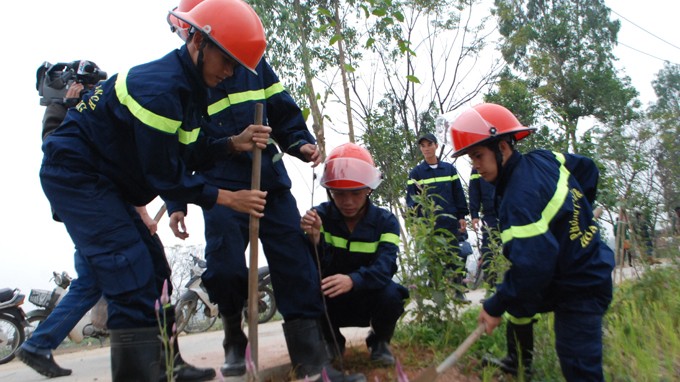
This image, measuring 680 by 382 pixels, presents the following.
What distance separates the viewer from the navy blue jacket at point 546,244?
261 centimetres

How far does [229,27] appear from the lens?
2.47 m

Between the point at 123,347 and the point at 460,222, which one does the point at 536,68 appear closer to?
the point at 460,222

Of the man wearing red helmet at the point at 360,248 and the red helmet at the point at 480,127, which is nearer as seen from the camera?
the red helmet at the point at 480,127

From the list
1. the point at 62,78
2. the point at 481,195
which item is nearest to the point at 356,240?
the point at 62,78

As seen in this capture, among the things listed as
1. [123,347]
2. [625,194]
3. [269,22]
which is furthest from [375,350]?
[269,22]

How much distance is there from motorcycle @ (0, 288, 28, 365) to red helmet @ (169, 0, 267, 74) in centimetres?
518

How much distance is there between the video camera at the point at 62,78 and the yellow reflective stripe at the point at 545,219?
2.94 meters

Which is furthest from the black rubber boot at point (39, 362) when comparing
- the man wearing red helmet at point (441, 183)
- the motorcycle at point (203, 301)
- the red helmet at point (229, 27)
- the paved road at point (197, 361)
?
the man wearing red helmet at point (441, 183)

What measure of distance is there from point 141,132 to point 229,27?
55 centimetres

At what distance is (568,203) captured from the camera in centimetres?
280

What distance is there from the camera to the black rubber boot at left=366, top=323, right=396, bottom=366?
11.3ft

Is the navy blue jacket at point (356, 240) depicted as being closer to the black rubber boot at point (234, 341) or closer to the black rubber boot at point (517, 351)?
the black rubber boot at point (234, 341)

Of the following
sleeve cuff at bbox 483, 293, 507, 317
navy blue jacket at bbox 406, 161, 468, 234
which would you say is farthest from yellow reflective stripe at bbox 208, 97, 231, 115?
navy blue jacket at bbox 406, 161, 468, 234

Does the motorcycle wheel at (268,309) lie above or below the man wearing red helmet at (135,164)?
below
